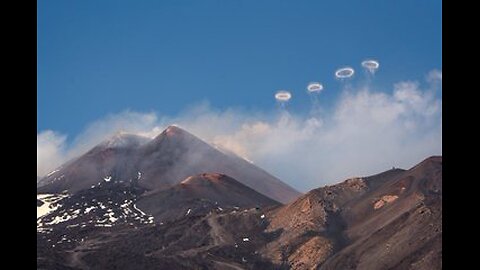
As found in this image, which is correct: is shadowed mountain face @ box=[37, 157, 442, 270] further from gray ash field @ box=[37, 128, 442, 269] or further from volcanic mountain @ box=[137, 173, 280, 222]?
volcanic mountain @ box=[137, 173, 280, 222]

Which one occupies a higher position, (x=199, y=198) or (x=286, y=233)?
(x=199, y=198)

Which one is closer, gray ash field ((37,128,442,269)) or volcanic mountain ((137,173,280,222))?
gray ash field ((37,128,442,269))

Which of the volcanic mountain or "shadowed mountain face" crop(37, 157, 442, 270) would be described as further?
the volcanic mountain

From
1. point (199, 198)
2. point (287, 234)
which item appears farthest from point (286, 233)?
point (199, 198)

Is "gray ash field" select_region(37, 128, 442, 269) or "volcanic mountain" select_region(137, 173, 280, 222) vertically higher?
"volcanic mountain" select_region(137, 173, 280, 222)

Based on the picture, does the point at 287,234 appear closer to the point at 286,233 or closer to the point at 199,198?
the point at 286,233

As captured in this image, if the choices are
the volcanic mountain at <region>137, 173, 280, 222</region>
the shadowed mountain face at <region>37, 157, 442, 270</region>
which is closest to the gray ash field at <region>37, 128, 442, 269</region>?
the shadowed mountain face at <region>37, 157, 442, 270</region>

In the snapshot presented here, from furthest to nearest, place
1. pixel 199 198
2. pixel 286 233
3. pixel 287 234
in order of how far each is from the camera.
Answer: pixel 199 198 < pixel 286 233 < pixel 287 234
